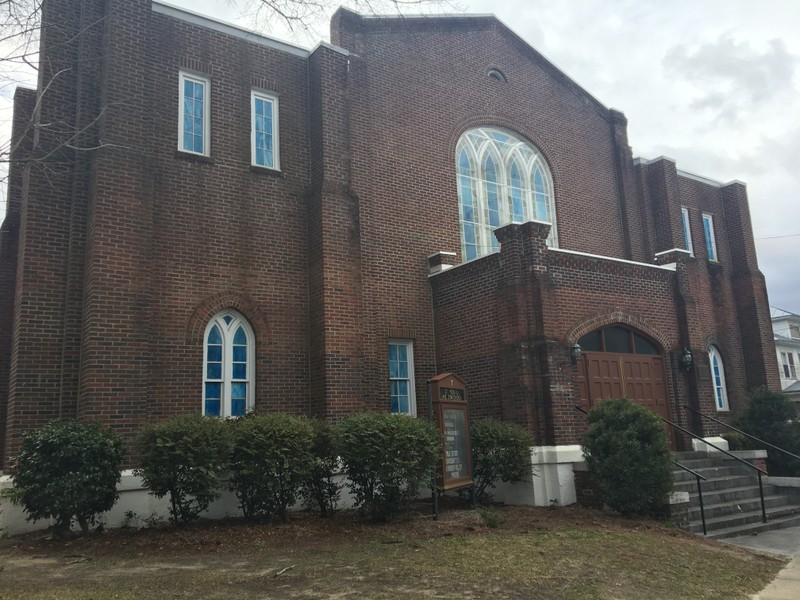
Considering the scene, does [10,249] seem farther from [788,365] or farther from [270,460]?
[788,365]

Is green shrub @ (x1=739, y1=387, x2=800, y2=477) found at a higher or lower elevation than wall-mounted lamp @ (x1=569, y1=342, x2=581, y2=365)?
lower

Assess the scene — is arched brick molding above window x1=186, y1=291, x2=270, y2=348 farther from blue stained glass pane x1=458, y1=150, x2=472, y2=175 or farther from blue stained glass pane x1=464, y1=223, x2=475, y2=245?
blue stained glass pane x1=458, y1=150, x2=472, y2=175

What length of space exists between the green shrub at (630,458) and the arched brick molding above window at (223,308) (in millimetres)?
6142

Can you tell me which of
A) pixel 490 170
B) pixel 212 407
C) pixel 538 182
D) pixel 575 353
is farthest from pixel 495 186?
pixel 212 407

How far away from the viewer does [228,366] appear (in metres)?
12.2

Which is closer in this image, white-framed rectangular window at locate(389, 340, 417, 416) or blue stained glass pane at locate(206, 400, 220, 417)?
blue stained glass pane at locate(206, 400, 220, 417)

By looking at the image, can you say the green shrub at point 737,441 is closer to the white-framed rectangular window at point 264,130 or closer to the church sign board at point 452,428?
the church sign board at point 452,428

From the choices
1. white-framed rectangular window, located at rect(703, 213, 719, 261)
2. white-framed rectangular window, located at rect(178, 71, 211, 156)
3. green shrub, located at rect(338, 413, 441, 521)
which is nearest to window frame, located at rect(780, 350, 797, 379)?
white-framed rectangular window, located at rect(703, 213, 719, 261)

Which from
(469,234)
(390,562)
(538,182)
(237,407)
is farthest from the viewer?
(538,182)

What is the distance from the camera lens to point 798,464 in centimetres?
1409

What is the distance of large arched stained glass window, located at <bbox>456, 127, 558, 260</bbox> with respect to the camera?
16.5 m

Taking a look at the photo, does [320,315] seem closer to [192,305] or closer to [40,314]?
[192,305]

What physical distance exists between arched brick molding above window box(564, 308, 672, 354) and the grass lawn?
3744 millimetres

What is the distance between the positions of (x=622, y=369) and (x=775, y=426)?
12.8ft
